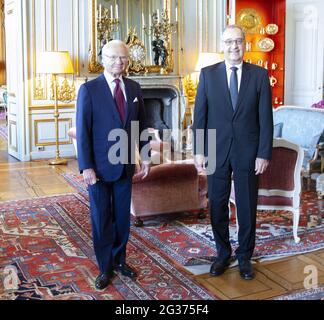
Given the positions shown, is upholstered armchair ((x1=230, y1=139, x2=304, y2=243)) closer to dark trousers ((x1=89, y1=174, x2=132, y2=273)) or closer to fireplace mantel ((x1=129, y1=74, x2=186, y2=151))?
dark trousers ((x1=89, y1=174, x2=132, y2=273))

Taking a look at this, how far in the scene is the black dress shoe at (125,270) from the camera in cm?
270

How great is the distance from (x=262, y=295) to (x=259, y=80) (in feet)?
3.59

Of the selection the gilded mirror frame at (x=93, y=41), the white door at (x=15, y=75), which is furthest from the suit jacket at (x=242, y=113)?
the white door at (x=15, y=75)

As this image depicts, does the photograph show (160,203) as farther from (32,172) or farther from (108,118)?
(32,172)

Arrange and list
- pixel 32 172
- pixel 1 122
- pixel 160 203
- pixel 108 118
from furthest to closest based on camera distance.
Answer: pixel 1 122
pixel 32 172
pixel 160 203
pixel 108 118

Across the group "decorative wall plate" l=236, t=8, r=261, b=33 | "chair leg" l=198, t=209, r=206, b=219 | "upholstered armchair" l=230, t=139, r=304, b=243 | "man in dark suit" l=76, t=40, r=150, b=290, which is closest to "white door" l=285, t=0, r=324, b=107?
"decorative wall plate" l=236, t=8, r=261, b=33

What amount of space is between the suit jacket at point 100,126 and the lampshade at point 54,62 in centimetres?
369

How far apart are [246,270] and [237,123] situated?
2.67 ft

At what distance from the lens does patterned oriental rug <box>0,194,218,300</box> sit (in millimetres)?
2516

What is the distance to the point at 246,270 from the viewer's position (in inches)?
106

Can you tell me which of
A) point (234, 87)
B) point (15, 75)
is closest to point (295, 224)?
point (234, 87)

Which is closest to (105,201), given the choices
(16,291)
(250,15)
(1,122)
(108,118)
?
(108,118)

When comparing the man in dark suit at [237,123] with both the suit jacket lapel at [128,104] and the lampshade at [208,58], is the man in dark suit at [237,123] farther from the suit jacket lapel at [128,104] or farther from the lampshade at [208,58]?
the lampshade at [208,58]

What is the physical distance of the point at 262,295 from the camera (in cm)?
248
